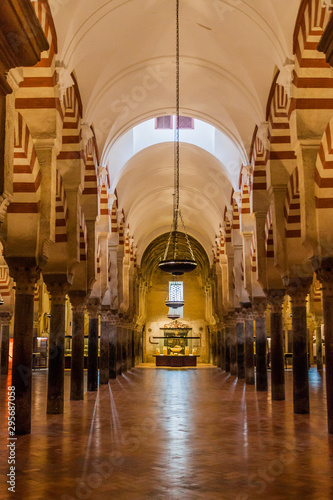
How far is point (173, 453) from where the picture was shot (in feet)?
18.2

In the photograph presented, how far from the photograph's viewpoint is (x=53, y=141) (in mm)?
7375

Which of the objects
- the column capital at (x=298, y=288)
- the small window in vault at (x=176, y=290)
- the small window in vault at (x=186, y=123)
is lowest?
the column capital at (x=298, y=288)

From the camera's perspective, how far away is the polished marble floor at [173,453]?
4.17 metres

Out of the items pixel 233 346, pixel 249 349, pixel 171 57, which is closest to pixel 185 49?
pixel 171 57

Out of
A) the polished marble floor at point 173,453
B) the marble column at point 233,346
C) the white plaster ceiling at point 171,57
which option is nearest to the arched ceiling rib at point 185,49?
the white plaster ceiling at point 171,57


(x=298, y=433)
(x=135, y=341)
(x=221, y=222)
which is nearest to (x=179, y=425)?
(x=298, y=433)

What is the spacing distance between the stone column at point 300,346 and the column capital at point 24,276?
4.14 metres

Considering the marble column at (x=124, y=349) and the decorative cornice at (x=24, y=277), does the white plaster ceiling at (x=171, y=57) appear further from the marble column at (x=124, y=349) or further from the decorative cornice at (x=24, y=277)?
the marble column at (x=124, y=349)

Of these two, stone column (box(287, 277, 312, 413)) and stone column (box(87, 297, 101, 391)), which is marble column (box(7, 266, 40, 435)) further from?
stone column (box(87, 297, 101, 391))

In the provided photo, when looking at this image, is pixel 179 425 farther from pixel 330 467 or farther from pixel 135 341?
pixel 135 341

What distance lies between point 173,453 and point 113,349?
11.2 metres

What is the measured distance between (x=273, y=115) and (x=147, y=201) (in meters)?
11.9

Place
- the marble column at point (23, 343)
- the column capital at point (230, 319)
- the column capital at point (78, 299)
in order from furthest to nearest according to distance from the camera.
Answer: the column capital at point (230, 319) < the column capital at point (78, 299) < the marble column at point (23, 343)

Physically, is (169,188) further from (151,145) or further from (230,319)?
(230,319)
